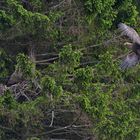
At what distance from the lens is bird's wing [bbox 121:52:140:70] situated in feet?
43.8

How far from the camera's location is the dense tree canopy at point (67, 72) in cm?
1308

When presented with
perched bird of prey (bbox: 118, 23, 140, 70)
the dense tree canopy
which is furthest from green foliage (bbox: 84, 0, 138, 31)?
perched bird of prey (bbox: 118, 23, 140, 70)

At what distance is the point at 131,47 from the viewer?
13.4 metres

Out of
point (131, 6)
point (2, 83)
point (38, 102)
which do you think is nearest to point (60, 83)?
point (38, 102)

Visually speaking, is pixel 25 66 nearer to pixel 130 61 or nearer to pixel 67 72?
pixel 67 72

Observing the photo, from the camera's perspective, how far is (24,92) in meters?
13.9

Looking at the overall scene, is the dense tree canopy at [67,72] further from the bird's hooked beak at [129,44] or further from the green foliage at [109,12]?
the bird's hooked beak at [129,44]

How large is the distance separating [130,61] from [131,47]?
0.29 m

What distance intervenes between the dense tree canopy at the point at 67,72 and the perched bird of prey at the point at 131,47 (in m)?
0.23

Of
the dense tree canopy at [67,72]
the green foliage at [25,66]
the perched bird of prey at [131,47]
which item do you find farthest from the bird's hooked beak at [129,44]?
the green foliage at [25,66]

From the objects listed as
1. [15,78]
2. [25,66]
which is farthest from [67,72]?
[15,78]

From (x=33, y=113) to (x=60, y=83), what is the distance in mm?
674

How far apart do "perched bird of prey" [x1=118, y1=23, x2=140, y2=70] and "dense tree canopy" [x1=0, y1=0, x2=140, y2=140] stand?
23 centimetres

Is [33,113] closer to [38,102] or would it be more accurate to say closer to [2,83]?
[38,102]
